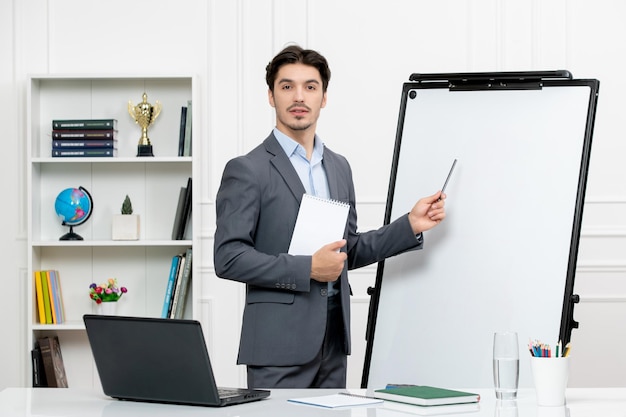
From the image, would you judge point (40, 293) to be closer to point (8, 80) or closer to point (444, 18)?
point (8, 80)

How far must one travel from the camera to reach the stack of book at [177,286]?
4.28 meters

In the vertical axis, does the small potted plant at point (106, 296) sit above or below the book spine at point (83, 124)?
below

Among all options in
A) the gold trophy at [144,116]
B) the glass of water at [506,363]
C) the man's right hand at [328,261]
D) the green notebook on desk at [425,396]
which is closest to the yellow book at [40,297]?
the gold trophy at [144,116]

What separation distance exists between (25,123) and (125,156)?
0.57 m

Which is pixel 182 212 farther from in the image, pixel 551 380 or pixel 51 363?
pixel 551 380

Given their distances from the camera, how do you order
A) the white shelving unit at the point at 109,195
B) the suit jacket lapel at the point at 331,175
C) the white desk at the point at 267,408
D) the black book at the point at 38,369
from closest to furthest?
the white desk at the point at 267,408 < the suit jacket lapel at the point at 331,175 < the black book at the point at 38,369 < the white shelving unit at the point at 109,195

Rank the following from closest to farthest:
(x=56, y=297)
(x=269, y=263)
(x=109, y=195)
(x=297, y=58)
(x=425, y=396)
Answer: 1. (x=425, y=396)
2. (x=269, y=263)
3. (x=297, y=58)
4. (x=56, y=297)
5. (x=109, y=195)

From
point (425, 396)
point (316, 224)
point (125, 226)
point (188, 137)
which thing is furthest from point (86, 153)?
point (425, 396)

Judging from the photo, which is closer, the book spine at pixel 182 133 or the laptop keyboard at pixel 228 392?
the laptop keyboard at pixel 228 392

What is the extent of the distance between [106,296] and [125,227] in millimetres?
361

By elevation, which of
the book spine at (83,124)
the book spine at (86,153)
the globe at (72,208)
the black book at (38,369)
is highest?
the book spine at (83,124)

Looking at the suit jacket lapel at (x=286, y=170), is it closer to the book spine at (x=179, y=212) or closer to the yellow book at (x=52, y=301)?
the book spine at (x=179, y=212)

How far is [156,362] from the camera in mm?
1803

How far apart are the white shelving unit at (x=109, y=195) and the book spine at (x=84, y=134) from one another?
0.14 m
